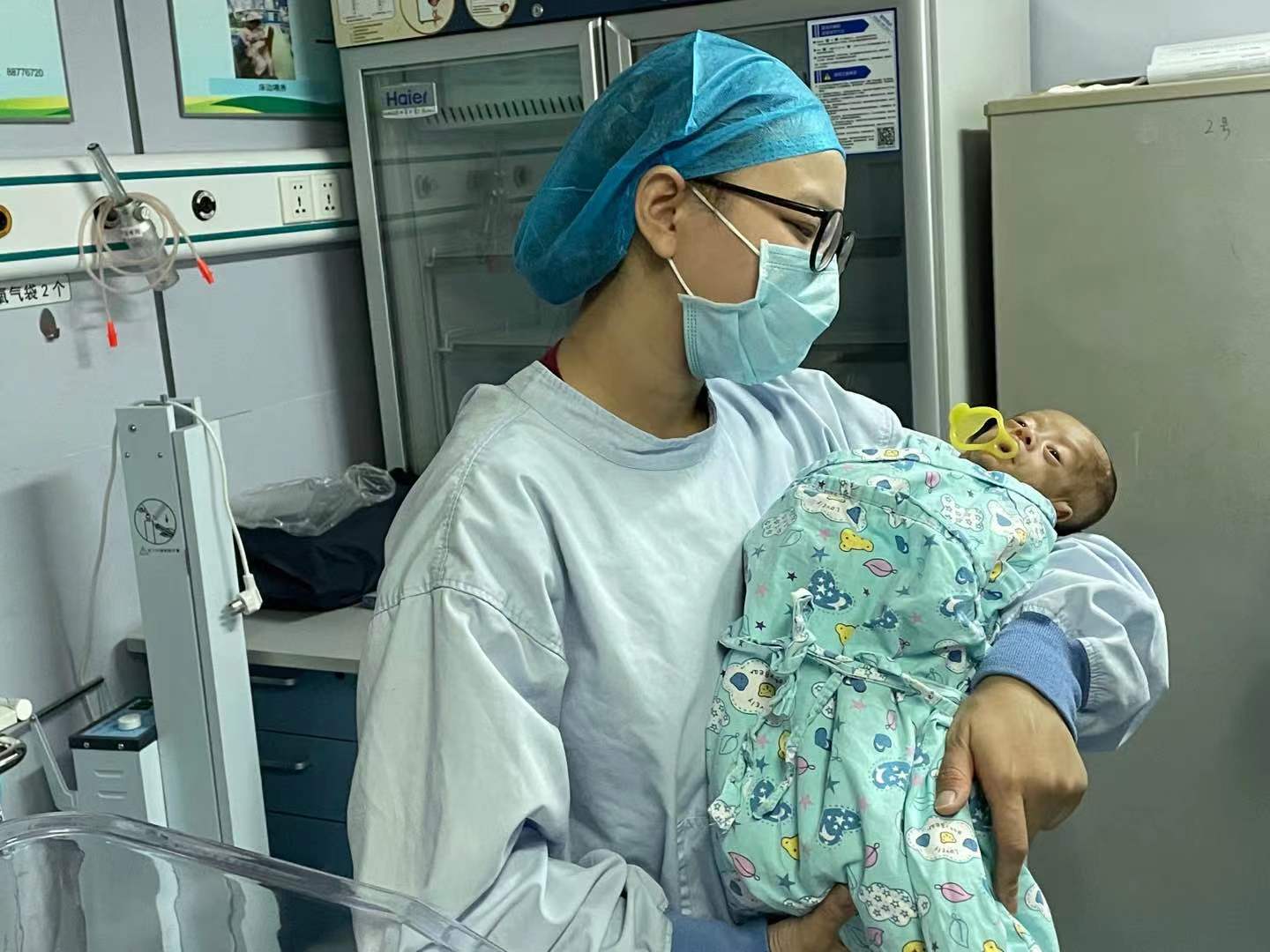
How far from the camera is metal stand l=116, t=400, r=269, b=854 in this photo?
1.98m

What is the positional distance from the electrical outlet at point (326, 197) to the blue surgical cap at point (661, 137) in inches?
56.3

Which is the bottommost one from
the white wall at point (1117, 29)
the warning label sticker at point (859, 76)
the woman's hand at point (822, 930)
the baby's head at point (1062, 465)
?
the woman's hand at point (822, 930)

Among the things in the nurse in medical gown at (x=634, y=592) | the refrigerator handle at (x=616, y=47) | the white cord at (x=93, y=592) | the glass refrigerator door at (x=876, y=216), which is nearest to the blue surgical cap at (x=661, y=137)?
the nurse in medical gown at (x=634, y=592)

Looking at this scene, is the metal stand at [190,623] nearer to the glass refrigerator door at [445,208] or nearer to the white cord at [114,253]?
the white cord at [114,253]

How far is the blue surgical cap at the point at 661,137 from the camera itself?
124 cm

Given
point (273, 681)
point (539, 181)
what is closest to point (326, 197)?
point (539, 181)

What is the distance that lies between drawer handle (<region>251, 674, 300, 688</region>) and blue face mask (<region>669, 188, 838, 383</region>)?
1.21 m

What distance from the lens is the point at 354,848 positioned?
1101 millimetres

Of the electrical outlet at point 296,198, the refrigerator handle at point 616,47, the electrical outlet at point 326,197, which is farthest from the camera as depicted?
the electrical outlet at point 326,197

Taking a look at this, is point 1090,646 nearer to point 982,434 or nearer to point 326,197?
point 982,434

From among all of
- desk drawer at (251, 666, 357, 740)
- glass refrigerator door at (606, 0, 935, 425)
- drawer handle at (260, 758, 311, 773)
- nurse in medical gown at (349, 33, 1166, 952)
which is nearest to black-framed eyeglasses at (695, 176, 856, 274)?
nurse in medical gown at (349, 33, 1166, 952)

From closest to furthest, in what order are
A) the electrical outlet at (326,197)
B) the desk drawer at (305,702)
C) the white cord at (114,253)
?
the white cord at (114,253), the desk drawer at (305,702), the electrical outlet at (326,197)

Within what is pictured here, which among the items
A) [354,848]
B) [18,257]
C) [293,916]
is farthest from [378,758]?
[18,257]

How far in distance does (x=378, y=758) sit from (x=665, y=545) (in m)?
0.35
